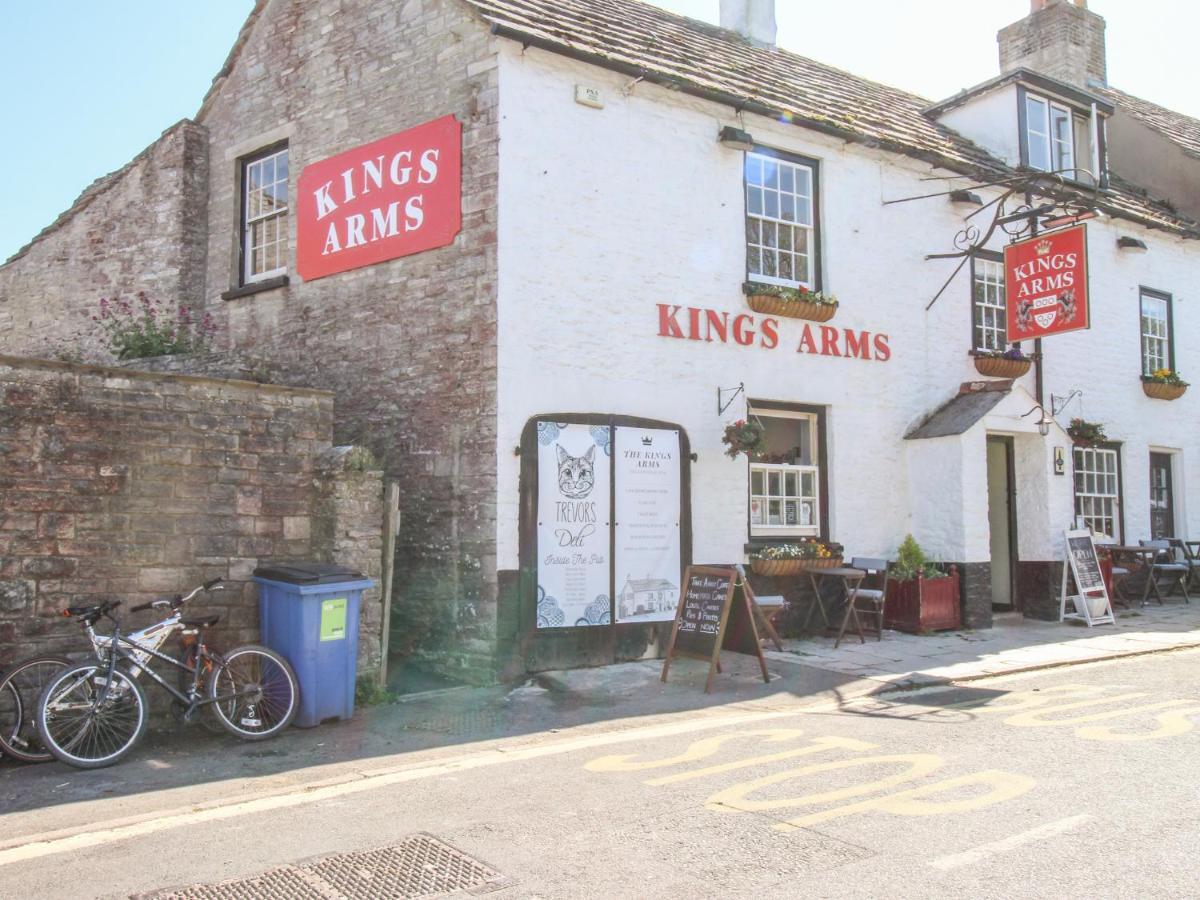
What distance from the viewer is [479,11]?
1026 cm

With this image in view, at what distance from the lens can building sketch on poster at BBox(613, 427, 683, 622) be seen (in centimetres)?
1052

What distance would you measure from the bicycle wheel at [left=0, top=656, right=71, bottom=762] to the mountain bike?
230 mm

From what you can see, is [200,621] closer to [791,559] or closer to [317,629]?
[317,629]

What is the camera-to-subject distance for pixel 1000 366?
14.4 meters

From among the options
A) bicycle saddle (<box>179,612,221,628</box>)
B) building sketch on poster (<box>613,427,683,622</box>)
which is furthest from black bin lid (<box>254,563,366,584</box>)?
building sketch on poster (<box>613,427,683,622</box>)

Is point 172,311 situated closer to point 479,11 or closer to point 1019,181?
point 479,11

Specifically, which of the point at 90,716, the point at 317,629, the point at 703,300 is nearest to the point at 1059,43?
the point at 703,300

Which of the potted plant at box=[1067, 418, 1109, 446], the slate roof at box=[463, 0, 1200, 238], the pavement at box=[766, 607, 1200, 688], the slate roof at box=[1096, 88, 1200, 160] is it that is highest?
the slate roof at box=[1096, 88, 1200, 160]

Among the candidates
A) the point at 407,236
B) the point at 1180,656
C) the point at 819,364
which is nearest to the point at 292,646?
the point at 407,236

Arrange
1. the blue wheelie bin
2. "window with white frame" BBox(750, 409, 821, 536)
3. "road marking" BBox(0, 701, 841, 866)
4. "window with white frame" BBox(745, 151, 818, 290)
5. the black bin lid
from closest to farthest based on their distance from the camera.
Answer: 1. "road marking" BBox(0, 701, 841, 866)
2. the blue wheelie bin
3. the black bin lid
4. "window with white frame" BBox(750, 409, 821, 536)
5. "window with white frame" BBox(745, 151, 818, 290)

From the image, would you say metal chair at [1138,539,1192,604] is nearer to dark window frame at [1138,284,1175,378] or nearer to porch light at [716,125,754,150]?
dark window frame at [1138,284,1175,378]

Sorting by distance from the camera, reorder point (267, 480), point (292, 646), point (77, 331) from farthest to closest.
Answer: point (77, 331)
point (267, 480)
point (292, 646)

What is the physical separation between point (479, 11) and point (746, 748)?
7444 mm

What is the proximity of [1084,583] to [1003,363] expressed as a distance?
3138mm
